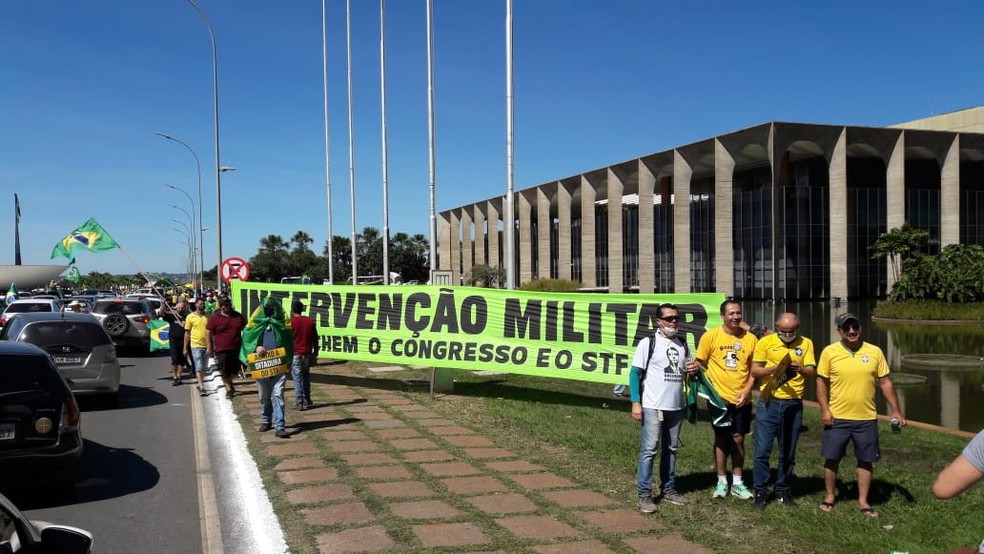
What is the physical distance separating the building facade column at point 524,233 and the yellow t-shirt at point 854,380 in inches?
2700

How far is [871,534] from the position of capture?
5.60 metres

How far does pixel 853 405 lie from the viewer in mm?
6184

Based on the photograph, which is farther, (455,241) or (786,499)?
(455,241)

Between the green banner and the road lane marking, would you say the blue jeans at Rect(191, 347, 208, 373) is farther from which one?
the road lane marking

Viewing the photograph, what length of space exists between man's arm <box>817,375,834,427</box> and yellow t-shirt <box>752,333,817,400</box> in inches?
5.8

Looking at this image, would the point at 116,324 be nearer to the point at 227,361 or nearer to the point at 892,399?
the point at 227,361

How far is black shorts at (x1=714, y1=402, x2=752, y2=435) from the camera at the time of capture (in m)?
6.57

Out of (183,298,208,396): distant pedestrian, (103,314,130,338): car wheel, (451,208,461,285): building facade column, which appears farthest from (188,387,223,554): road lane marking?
(451,208,461,285): building facade column

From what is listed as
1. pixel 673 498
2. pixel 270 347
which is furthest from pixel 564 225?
pixel 673 498

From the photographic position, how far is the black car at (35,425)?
6301 millimetres

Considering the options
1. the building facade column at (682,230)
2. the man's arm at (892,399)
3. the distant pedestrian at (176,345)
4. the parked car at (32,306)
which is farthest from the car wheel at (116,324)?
the building facade column at (682,230)

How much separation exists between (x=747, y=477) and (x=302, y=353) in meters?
6.32

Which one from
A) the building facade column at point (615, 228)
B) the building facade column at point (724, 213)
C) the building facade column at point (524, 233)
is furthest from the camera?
the building facade column at point (524, 233)

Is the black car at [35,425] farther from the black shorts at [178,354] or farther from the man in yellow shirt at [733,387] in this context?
the black shorts at [178,354]
